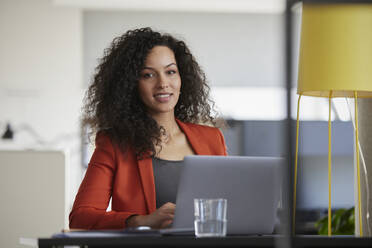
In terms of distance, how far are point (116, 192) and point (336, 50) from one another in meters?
0.95

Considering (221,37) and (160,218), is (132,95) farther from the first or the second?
(221,37)

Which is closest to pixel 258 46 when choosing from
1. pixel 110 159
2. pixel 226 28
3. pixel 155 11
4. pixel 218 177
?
pixel 226 28

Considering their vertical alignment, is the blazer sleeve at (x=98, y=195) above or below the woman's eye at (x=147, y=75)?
below

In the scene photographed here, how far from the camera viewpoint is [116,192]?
2254 mm

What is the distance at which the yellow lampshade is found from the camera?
6.70ft

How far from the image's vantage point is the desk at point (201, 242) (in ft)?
4.24

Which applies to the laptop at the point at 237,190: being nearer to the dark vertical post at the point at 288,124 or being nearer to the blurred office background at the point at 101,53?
the dark vertical post at the point at 288,124

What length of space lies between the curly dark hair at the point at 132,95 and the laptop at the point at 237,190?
0.69m

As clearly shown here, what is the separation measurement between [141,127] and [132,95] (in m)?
0.18

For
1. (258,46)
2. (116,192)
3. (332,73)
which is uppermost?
(258,46)

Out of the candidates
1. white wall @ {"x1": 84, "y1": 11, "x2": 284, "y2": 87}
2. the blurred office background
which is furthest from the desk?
white wall @ {"x1": 84, "y1": 11, "x2": 284, "y2": 87}

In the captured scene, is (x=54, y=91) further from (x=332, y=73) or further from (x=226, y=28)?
(x=332, y=73)

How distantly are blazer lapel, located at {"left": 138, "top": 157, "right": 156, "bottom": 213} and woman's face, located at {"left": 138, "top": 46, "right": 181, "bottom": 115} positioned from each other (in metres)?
0.25

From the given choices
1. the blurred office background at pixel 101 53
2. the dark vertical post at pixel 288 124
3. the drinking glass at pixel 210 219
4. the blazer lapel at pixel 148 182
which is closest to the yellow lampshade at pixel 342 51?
the blazer lapel at pixel 148 182
